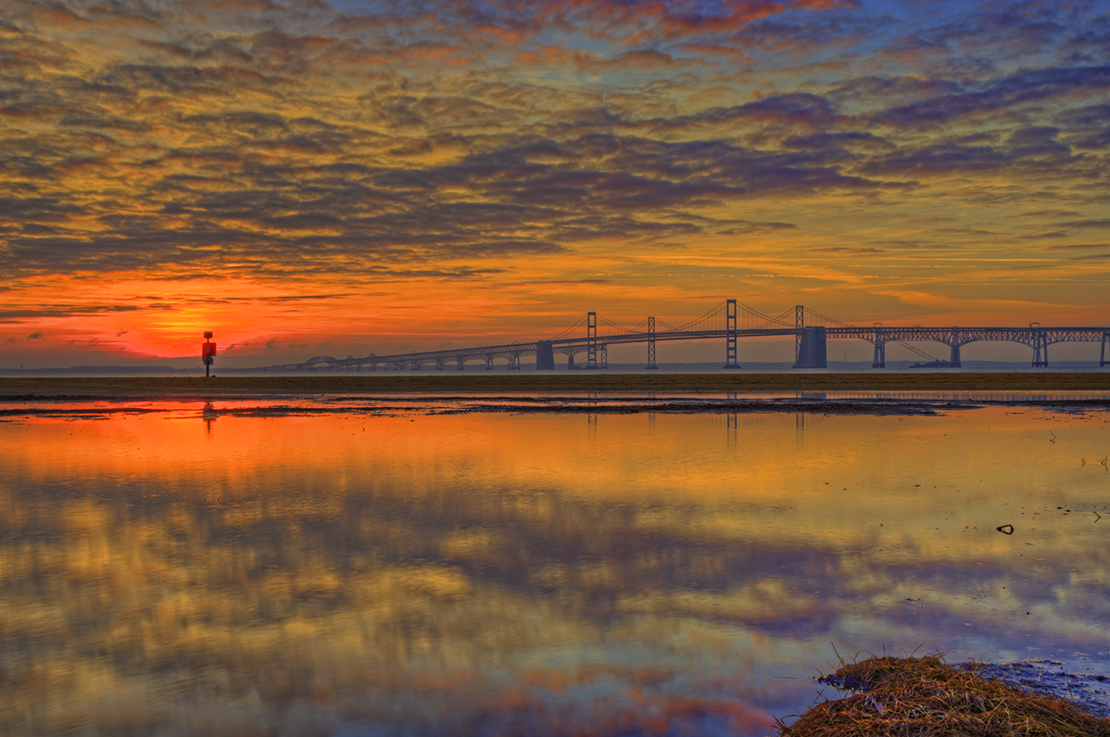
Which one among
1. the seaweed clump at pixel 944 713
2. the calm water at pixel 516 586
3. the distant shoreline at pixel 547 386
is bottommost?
the calm water at pixel 516 586

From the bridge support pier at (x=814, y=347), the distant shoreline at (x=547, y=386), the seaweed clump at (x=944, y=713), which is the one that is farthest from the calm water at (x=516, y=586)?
the bridge support pier at (x=814, y=347)

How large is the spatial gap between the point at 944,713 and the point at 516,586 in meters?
4.32

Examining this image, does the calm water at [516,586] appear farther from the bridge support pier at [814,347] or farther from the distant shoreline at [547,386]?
the bridge support pier at [814,347]

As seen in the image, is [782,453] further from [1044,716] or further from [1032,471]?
[1044,716]

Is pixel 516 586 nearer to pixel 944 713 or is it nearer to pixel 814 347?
pixel 944 713

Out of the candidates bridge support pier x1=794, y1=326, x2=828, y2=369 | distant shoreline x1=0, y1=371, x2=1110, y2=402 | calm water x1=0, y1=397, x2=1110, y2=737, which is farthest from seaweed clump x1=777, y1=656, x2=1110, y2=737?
bridge support pier x1=794, y1=326, x2=828, y2=369

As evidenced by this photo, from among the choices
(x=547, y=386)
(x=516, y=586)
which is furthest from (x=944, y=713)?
(x=547, y=386)

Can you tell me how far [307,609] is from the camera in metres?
7.44

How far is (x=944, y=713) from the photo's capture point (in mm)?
4723

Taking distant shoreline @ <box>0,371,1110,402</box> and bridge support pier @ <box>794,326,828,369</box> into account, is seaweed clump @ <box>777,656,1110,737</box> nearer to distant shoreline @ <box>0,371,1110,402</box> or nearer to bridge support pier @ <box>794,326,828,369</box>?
distant shoreline @ <box>0,371,1110,402</box>

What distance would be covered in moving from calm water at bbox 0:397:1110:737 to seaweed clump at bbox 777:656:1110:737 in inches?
18.5

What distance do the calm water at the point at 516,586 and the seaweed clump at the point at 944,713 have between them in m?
0.47

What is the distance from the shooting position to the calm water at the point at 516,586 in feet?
18.2

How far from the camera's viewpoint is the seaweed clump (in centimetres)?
459
